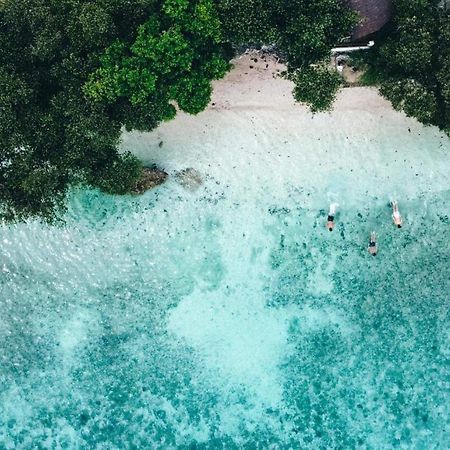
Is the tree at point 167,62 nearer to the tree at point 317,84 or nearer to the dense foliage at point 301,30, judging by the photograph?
the dense foliage at point 301,30

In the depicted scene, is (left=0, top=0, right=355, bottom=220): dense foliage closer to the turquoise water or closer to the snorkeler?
the turquoise water

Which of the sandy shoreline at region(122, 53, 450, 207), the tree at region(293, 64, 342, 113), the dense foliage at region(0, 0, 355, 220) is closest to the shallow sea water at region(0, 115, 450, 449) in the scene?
the sandy shoreline at region(122, 53, 450, 207)

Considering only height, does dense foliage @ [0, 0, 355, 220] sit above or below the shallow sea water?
above

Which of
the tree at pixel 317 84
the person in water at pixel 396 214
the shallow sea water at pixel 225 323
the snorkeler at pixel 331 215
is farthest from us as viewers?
the shallow sea water at pixel 225 323

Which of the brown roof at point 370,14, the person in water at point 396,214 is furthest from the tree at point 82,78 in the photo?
the person in water at point 396,214

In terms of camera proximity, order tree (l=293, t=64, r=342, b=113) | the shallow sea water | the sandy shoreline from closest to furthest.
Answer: tree (l=293, t=64, r=342, b=113)
the sandy shoreline
the shallow sea water

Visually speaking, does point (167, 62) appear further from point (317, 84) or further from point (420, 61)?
point (420, 61)

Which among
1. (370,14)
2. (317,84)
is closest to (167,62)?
(317,84)
